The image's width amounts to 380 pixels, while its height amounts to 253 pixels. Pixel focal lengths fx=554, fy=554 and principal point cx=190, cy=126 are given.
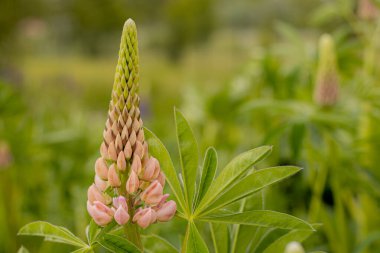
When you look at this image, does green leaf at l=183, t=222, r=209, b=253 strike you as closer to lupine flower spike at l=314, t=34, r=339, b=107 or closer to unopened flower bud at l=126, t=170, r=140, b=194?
unopened flower bud at l=126, t=170, r=140, b=194

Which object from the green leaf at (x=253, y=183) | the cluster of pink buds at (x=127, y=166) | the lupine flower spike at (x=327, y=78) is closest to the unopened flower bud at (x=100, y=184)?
the cluster of pink buds at (x=127, y=166)

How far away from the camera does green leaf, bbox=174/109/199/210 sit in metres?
0.59

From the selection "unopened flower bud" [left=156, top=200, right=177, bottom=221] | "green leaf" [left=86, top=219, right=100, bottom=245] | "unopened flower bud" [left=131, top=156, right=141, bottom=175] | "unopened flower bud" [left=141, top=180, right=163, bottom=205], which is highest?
"unopened flower bud" [left=131, top=156, right=141, bottom=175]

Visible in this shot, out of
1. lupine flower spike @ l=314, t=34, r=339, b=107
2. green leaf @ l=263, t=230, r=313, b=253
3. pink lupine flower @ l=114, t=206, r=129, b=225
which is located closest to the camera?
pink lupine flower @ l=114, t=206, r=129, b=225

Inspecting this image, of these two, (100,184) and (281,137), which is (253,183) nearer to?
(100,184)

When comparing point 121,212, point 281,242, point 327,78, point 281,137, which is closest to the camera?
point 121,212

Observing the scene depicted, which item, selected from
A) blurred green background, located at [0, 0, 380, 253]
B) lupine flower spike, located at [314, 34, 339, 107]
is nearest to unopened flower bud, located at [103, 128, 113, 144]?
blurred green background, located at [0, 0, 380, 253]

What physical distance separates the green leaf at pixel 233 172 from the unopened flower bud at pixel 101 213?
0.09m

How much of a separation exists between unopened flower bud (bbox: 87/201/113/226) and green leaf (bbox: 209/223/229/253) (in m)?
0.15

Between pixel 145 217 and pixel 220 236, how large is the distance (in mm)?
148

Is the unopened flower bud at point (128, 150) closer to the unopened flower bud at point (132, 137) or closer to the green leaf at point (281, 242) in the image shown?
the unopened flower bud at point (132, 137)

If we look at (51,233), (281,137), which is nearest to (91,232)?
(51,233)

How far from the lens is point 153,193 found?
533 mm

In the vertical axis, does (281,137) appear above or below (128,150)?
below
